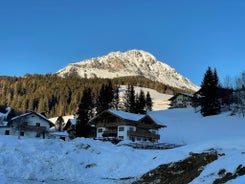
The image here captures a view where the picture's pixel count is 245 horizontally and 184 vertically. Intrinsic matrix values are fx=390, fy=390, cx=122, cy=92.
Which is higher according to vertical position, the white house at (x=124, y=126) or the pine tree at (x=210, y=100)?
the pine tree at (x=210, y=100)

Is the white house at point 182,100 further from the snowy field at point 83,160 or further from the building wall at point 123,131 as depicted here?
the snowy field at point 83,160

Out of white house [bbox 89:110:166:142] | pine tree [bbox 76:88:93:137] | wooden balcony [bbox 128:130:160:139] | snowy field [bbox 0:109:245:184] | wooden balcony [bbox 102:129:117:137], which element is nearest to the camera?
snowy field [bbox 0:109:245:184]

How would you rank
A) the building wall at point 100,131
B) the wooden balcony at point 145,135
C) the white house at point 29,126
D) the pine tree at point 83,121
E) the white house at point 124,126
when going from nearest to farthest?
1. the white house at point 124,126
2. the wooden balcony at point 145,135
3. the white house at point 29,126
4. the building wall at point 100,131
5. the pine tree at point 83,121

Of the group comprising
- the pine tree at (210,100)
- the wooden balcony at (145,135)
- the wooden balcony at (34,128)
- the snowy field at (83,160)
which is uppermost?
the pine tree at (210,100)

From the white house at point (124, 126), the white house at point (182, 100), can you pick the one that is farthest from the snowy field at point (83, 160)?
the white house at point (182, 100)

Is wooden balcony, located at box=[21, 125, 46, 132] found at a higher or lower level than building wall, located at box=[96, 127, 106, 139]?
higher

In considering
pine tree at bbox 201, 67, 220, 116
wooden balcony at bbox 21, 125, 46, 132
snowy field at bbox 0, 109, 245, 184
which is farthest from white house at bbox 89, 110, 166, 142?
snowy field at bbox 0, 109, 245, 184

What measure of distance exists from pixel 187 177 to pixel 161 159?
744 centimetres

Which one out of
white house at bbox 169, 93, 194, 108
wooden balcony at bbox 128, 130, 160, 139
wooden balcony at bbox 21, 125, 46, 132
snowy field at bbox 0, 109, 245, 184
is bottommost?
snowy field at bbox 0, 109, 245, 184

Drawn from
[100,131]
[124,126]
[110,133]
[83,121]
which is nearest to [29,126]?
[83,121]

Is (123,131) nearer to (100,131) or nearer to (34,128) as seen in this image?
(100,131)

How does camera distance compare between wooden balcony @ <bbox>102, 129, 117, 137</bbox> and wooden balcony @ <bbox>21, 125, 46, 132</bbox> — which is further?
wooden balcony @ <bbox>21, 125, 46, 132</bbox>

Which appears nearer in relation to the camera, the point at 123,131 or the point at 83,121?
the point at 123,131

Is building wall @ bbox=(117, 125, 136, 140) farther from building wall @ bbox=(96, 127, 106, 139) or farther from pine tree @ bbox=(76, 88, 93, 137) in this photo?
pine tree @ bbox=(76, 88, 93, 137)
